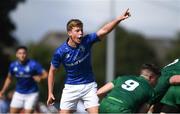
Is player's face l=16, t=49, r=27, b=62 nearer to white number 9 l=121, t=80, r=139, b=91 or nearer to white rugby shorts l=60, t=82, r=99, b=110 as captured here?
white rugby shorts l=60, t=82, r=99, b=110

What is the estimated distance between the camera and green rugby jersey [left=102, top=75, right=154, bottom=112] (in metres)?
10.8

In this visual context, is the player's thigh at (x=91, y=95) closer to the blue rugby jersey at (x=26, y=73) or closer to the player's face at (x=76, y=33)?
the player's face at (x=76, y=33)

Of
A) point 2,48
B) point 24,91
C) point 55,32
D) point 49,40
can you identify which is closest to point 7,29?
point 2,48

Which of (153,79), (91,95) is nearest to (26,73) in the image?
(91,95)

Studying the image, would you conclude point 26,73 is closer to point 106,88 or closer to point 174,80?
point 106,88

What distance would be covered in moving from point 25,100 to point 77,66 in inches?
207

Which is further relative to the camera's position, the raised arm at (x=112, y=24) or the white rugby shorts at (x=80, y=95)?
the white rugby shorts at (x=80, y=95)

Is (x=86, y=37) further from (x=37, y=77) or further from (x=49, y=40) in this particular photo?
(x=49, y=40)

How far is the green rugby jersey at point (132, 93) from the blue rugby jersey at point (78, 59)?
1.21 m

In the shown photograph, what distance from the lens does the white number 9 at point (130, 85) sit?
35.5 ft

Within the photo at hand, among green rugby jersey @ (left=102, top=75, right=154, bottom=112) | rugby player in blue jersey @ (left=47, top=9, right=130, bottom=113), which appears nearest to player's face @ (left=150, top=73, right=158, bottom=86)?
green rugby jersey @ (left=102, top=75, right=154, bottom=112)

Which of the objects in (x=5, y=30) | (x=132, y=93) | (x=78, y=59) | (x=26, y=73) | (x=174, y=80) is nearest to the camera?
(x=132, y=93)

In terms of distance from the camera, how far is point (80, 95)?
12305 mm

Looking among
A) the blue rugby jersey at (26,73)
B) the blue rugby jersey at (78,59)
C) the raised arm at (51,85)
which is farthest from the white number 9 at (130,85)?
the blue rugby jersey at (26,73)
